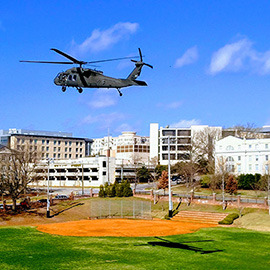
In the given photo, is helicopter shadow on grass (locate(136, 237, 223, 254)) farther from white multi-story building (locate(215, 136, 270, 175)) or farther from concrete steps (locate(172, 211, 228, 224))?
white multi-story building (locate(215, 136, 270, 175))

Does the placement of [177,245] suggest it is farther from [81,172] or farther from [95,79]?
[81,172]

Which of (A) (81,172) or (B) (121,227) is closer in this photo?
(B) (121,227)

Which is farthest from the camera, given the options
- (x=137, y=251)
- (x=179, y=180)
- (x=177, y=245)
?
(x=179, y=180)

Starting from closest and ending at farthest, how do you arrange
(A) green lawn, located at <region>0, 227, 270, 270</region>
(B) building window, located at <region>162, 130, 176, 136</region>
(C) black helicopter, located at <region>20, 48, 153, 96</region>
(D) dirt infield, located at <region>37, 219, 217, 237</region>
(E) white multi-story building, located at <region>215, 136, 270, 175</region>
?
(C) black helicopter, located at <region>20, 48, 153, 96</region>
(A) green lawn, located at <region>0, 227, 270, 270</region>
(D) dirt infield, located at <region>37, 219, 217, 237</region>
(E) white multi-story building, located at <region>215, 136, 270, 175</region>
(B) building window, located at <region>162, 130, 176, 136</region>

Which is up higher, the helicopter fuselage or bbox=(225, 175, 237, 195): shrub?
the helicopter fuselage

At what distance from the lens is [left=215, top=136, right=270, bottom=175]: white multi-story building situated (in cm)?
8931

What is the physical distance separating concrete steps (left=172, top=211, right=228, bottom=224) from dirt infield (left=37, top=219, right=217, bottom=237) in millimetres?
2218

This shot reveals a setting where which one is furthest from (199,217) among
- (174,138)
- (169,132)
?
(169,132)

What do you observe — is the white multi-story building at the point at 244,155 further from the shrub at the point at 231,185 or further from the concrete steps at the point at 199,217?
the concrete steps at the point at 199,217

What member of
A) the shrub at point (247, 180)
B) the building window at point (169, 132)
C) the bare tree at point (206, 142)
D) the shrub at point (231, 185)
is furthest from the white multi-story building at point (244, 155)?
the building window at point (169, 132)

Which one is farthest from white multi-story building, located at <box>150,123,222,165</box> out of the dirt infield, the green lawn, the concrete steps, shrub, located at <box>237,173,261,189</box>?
the green lawn

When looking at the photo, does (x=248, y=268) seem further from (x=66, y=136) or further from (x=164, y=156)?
(x=66, y=136)

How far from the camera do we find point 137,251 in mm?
34719

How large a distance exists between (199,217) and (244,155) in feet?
135
